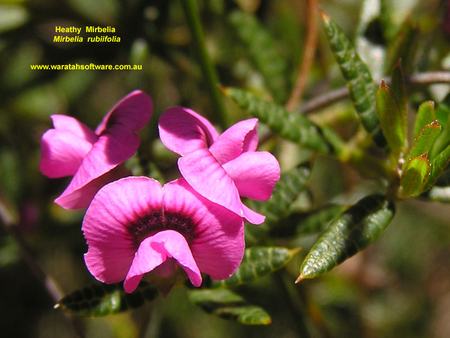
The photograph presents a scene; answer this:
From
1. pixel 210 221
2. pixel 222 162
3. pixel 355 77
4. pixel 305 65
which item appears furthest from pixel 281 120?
pixel 305 65

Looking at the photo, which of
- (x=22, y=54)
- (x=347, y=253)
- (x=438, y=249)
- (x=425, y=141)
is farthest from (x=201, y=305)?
(x=438, y=249)

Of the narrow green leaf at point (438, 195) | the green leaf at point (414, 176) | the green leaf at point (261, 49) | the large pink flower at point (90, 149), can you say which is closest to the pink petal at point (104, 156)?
the large pink flower at point (90, 149)

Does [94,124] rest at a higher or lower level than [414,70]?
lower

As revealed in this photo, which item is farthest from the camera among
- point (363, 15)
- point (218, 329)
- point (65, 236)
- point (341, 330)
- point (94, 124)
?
point (218, 329)

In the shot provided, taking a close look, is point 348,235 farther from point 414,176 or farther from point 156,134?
point 156,134

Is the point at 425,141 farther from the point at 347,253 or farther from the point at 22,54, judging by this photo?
the point at 22,54

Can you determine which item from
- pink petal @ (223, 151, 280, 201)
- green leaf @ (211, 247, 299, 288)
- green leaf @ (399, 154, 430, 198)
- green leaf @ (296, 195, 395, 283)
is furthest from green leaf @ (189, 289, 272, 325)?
green leaf @ (399, 154, 430, 198)

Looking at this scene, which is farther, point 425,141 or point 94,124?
point 94,124

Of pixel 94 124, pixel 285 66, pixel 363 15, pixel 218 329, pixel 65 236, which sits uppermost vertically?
pixel 363 15
